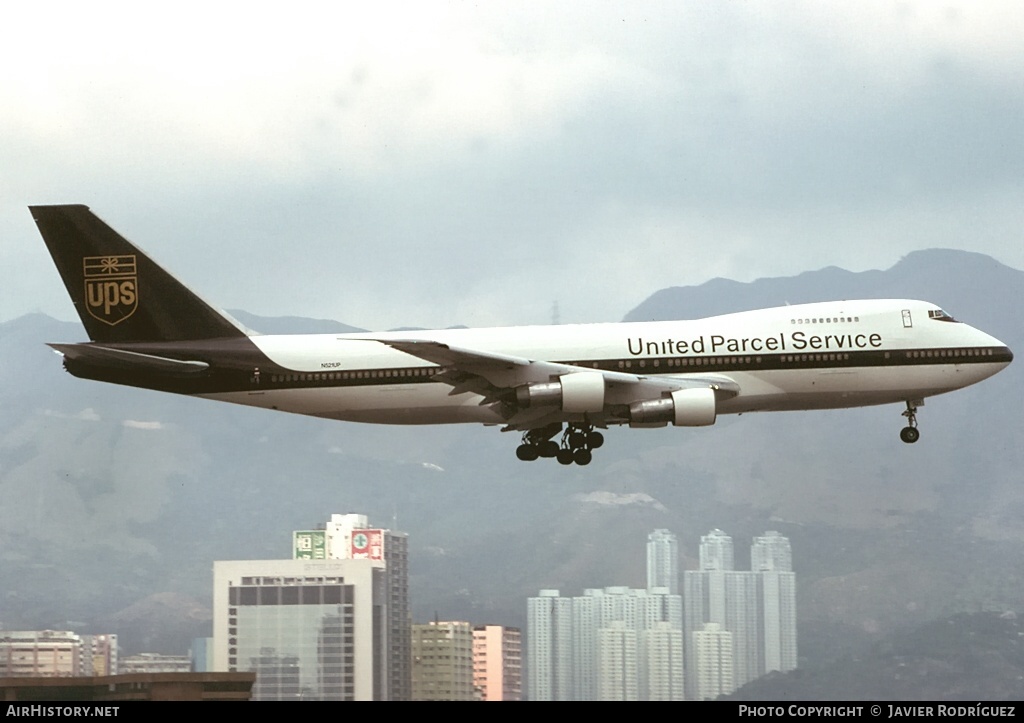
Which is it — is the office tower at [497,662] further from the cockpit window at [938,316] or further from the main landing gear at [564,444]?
the cockpit window at [938,316]

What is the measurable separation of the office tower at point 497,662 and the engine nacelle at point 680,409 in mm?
31176

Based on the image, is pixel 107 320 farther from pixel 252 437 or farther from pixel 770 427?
pixel 770 427

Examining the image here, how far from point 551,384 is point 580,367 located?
1410mm

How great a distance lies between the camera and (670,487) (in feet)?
470

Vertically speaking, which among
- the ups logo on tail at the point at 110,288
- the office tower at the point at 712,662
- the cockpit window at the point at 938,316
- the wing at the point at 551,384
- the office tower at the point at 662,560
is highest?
the ups logo on tail at the point at 110,288

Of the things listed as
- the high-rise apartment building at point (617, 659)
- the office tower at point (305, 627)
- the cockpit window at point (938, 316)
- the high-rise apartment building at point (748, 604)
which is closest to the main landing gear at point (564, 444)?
the cockpit window at point (938, 316)

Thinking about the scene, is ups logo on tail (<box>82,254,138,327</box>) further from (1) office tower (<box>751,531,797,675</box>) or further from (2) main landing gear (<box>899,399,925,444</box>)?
(1) office tower (<box>751,531,797,675</box>)

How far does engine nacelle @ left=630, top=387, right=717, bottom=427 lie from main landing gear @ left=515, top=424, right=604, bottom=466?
104 inches

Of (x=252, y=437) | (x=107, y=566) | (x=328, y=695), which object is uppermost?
(x=252, y=437)

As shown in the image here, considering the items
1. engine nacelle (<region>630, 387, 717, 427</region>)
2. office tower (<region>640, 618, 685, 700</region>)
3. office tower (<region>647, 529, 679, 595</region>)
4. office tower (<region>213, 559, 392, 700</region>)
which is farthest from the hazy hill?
engine nacelle (<region>630, 387, 717, 427</region>)

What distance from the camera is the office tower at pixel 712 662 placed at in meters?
97.7

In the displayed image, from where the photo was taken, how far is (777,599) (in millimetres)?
111062

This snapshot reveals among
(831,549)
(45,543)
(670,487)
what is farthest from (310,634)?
(670,487)
